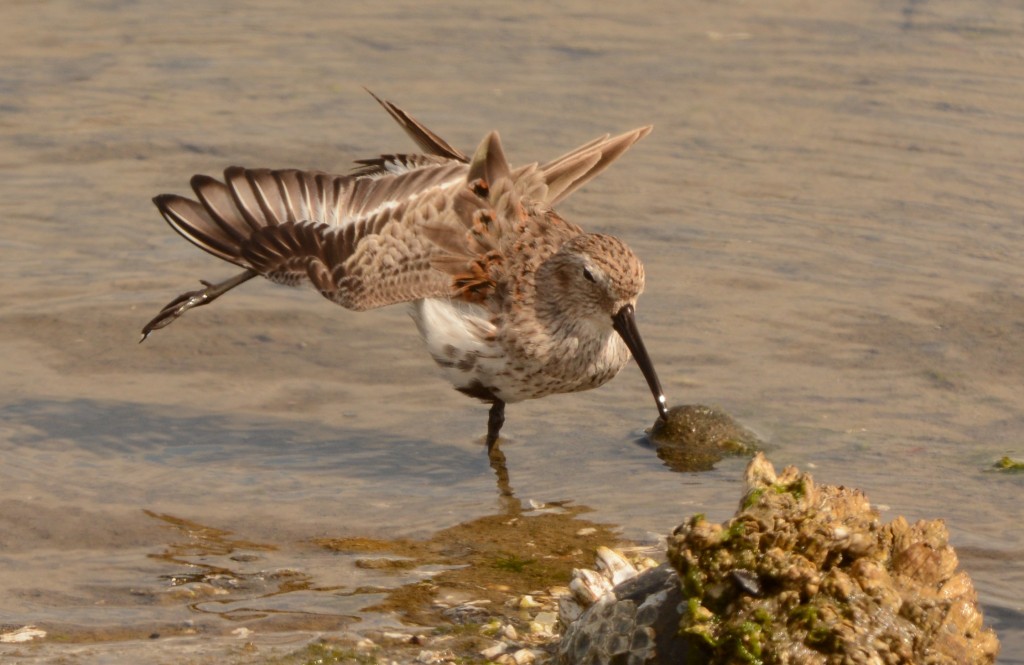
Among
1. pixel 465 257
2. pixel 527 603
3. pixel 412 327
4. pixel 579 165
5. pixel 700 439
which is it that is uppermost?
pixel 579 165

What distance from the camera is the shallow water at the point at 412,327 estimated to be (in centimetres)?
653

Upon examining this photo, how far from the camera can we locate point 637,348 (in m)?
7.43

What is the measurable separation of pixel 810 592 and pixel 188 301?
196 inches

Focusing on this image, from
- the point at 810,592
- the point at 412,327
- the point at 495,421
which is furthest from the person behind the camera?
the point at 412,327

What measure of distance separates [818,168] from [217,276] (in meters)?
4.26

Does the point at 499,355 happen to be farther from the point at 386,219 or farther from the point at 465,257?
the point at 386,219

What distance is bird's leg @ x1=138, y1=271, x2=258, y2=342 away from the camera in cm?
814

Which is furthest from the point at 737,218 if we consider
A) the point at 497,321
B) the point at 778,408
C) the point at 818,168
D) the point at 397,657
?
the point at 397,657

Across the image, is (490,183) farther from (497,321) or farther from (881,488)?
(881,488)

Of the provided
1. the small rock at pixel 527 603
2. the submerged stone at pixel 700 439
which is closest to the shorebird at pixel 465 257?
the submerged stone at pixel 700 439

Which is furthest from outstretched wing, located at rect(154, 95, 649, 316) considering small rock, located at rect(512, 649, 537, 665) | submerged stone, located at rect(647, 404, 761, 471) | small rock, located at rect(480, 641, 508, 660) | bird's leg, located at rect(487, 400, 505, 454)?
small rock, located at rect(512, 649, 537, 665)

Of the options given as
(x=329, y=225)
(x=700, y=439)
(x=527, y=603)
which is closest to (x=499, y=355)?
(x=700, y=439)

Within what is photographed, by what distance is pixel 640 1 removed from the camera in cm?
1369

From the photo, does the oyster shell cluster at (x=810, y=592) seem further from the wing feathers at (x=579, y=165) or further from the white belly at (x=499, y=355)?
the wing feathers at (x=579, y=165)
